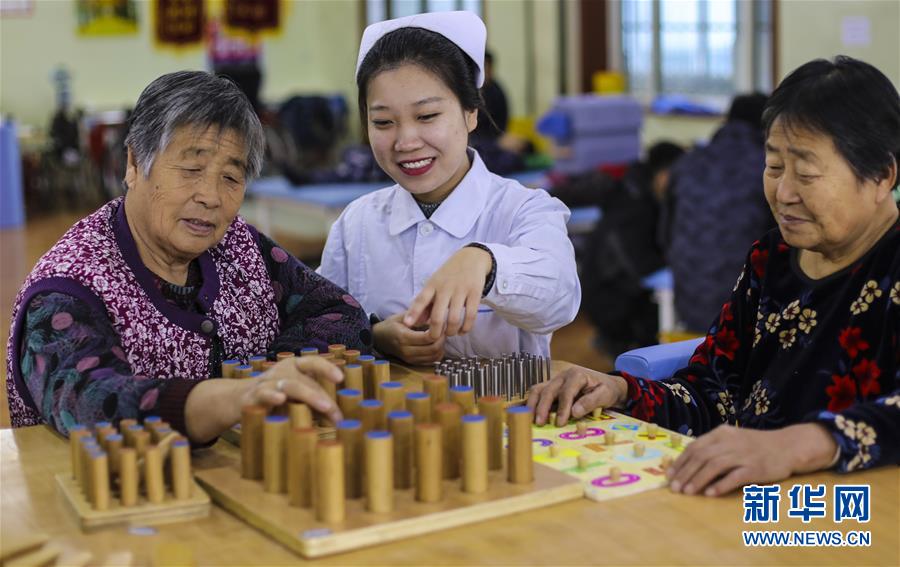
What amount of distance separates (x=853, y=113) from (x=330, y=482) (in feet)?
3.16

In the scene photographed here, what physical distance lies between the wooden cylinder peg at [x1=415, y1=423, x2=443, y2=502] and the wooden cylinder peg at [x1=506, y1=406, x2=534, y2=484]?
0.11 m

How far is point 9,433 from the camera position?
1.87 metres

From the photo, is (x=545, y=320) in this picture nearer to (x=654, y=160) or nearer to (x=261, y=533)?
(x=261, y=533)

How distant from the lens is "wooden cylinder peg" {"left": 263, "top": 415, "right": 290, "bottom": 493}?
59.5 inches

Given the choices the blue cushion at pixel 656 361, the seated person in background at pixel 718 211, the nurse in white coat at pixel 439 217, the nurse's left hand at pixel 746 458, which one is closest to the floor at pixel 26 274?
the seated person in background at pixel 718 211

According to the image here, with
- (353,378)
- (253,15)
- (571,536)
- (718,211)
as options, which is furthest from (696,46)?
(571,536)

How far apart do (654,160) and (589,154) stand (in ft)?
5.50

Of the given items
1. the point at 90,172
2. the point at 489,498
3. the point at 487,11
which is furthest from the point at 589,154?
the point at 90,172

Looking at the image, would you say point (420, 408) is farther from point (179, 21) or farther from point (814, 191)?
point (179, 21)

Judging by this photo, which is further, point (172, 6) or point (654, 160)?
point (172, 6)

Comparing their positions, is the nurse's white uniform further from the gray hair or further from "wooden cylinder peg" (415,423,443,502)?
"wooden cylinder peg" (415,423,443,502)

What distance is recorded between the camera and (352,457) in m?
1.47

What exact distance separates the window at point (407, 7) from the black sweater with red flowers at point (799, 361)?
944 cm

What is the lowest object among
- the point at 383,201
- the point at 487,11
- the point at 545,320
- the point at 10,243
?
the point at 10,243
